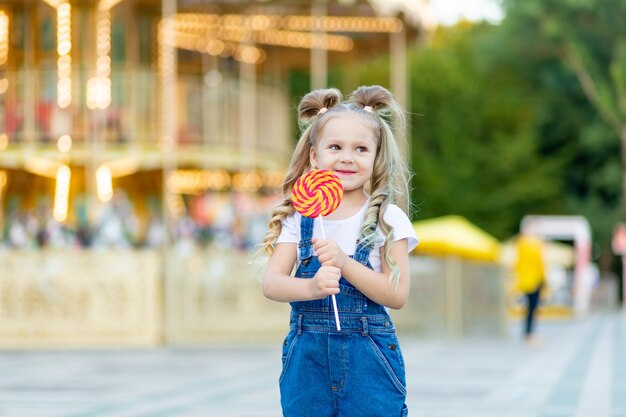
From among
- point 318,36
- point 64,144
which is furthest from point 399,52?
point 64,144

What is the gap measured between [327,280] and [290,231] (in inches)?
17.0

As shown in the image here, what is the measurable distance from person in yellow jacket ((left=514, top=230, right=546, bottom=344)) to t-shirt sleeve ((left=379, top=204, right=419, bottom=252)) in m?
16.6

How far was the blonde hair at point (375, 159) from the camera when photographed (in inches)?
201

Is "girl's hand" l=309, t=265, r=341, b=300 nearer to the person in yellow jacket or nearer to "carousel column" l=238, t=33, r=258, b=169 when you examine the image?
the person in yellow jacket

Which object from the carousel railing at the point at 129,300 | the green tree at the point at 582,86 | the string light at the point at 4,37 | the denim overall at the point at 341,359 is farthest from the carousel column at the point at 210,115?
the denim overall at the point at 341,359

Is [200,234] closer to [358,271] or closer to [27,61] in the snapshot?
[27,61]

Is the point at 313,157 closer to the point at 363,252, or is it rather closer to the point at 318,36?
the point at 363,252

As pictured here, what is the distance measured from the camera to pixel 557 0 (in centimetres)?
4931

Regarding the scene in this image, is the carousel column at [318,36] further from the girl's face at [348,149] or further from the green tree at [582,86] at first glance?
the girl's face at [348,149]

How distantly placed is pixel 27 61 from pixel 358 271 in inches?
982

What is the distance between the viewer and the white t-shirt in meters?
5.11

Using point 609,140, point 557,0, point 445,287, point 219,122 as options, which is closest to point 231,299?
point 445,287

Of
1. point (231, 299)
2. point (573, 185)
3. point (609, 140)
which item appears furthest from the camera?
point (573, 185)

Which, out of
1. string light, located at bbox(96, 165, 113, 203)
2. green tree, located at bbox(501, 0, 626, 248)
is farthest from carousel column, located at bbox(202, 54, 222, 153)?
green tree, located at bbox(501, 0, 626, 248)
